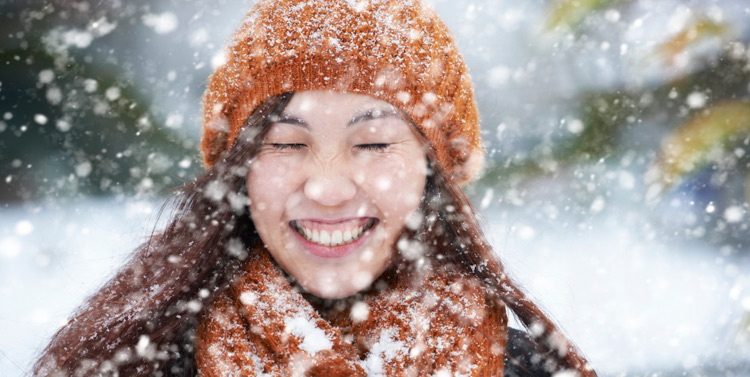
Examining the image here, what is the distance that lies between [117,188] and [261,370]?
5.96 meters

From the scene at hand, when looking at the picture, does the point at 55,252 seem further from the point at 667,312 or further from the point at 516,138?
the point at 667,312

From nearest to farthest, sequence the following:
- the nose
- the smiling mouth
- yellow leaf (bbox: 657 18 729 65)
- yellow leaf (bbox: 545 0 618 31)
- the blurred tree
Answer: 1. the nose
2. the smiling mouth
3. the blurred tree
4. yellow leaf (bbox: 657 18 729 65)
5. yellow leaf (bbox: 545 0 618 31)

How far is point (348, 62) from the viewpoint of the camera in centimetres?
169

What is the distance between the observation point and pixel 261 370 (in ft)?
5.27

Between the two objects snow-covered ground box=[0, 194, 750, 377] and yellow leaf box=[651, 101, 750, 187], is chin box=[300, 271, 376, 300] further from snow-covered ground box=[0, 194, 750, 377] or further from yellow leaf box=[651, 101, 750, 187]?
yellow leaf box=[651, 101, 750, 187]

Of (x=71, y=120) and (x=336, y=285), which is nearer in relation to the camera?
(x=336, y=285)

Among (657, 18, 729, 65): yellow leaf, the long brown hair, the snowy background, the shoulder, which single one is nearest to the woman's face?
the long brown hair

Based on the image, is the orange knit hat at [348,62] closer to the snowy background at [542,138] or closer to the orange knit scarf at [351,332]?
the orange knit scarf at [351,332]

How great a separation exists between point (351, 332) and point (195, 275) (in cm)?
54

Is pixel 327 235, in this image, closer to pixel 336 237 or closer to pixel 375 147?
pixel 336 237

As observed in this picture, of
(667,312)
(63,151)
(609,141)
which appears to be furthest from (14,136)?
(667,312)

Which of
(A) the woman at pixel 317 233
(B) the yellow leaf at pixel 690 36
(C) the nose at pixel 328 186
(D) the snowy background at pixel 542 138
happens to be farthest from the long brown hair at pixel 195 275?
(B) the yellow leaf at pixel 690 36

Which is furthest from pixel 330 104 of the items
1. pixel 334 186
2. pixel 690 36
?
pixel 690 36

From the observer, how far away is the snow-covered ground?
5.46 metres
